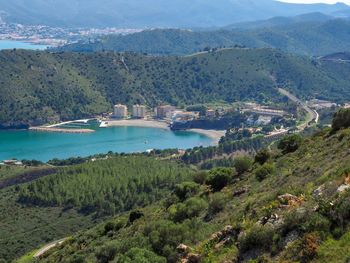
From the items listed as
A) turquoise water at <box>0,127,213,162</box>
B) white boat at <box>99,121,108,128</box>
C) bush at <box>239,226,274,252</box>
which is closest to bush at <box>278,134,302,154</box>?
bush at <box>239,226,274,252</box>

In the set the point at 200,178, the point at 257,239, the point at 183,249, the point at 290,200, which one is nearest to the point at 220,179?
the point at 200,178

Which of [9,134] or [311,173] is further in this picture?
[9,134]

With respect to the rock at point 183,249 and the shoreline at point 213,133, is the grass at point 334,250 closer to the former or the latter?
the rock at point 183,249

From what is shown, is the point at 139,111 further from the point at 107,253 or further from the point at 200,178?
the point at 107,253

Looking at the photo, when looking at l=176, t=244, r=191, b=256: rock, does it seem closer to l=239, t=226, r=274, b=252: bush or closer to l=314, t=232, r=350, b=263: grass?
l=239, t=226, r=274, b=252: bush

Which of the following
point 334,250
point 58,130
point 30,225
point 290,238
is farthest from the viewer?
point 58,130

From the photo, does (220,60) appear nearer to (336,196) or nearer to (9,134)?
(9,134)

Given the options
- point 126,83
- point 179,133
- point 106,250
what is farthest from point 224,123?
point 106,250
